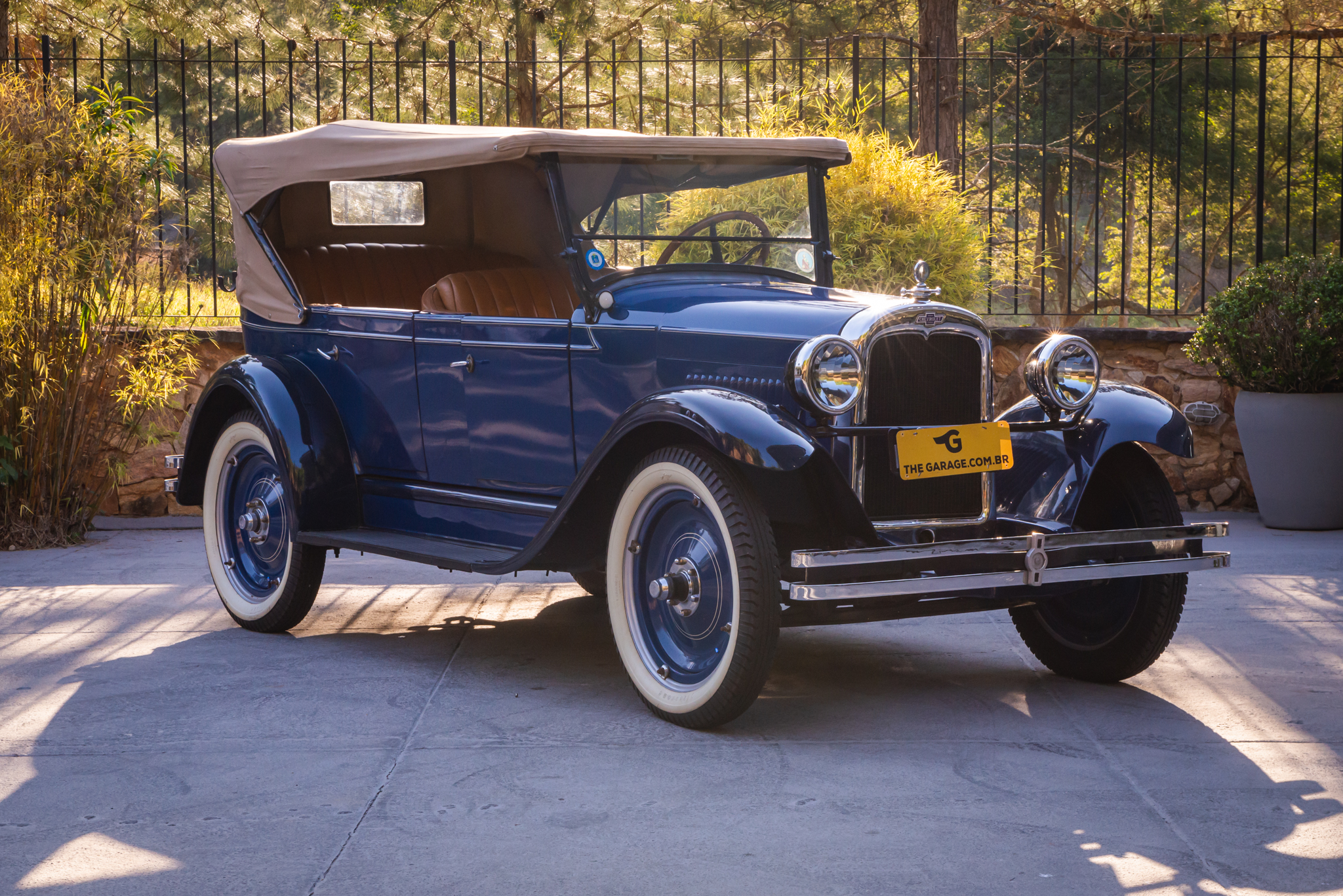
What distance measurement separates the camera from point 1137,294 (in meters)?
27.1

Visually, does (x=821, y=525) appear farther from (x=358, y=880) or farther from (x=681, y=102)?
(x=681, y=102)

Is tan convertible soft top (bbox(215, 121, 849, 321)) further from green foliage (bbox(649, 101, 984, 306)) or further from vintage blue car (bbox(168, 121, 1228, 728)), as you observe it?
green foliage (bbox(649, 101, 984, 306))

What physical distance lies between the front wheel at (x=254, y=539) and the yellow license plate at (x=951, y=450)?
2229mm

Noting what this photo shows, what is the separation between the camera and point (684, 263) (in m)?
4.64

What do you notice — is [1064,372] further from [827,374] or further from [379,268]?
[379,268]

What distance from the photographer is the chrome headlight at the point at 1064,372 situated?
4.07 meters

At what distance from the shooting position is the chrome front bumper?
3404 mm

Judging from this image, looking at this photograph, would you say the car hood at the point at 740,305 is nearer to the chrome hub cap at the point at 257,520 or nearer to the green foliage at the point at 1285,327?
the chrome hub cap at the point at 257,520

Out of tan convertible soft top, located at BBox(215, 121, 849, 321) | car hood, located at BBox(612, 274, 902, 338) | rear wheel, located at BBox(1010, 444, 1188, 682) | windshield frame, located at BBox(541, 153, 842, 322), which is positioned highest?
tan convertible soft top, located at BBox(215, 121, 849, 321)

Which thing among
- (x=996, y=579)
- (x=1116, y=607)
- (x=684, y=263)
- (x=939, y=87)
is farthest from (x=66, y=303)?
(x=939, y=87)

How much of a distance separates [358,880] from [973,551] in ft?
5.72

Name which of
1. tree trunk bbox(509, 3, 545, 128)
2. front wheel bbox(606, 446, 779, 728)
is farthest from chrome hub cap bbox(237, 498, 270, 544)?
tree trunk bbox(509, 3, 545, 128)

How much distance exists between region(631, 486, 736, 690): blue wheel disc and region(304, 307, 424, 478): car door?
127cm

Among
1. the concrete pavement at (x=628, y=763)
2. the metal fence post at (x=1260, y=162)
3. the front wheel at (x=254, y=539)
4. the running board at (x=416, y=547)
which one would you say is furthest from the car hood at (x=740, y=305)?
the metal fence post at (x=1260, y=162)
